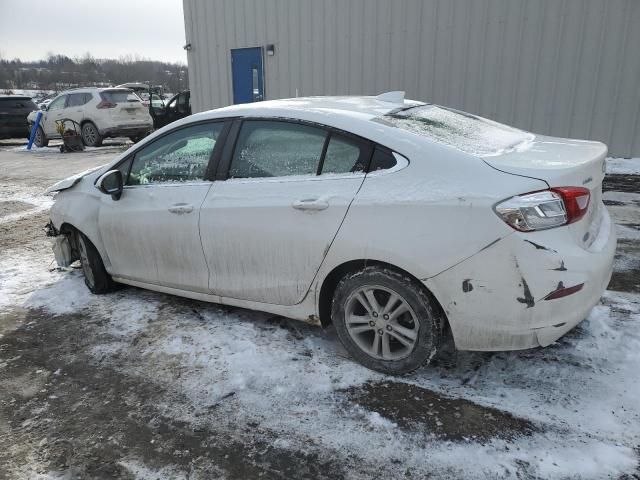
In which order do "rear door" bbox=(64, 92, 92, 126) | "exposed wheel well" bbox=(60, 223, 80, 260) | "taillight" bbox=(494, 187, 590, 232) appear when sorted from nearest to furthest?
"taillight" bbox=(494, 187, 590, 232), "exposed wheel well" bbox=(60, 223, 80, 260), "rear door" bbox=(64, 92, 92, 126)

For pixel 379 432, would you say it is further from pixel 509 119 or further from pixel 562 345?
pixel 509 119

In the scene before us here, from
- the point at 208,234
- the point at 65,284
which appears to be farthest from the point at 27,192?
the point at 208,234

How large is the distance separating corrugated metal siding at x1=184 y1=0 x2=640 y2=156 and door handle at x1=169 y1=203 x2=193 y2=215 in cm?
760

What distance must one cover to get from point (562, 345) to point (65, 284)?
4.03 m

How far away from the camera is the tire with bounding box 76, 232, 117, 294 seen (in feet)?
13.5

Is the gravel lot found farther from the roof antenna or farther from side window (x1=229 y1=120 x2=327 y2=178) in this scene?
the roof antenna

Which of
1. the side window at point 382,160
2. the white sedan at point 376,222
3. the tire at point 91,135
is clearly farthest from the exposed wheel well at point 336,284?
the tire at point 91,135

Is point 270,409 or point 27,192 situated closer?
point 270,409

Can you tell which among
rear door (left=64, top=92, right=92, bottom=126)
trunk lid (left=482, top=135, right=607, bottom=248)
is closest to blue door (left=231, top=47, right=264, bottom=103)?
rear door (left=64, top=92, right=92, bottom=126)

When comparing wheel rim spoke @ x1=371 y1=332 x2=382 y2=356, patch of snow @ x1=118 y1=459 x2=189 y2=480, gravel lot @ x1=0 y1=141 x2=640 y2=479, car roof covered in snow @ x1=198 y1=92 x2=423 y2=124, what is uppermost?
car roof covered in snow @ x1=198 y1=92 x2=423 y2=124

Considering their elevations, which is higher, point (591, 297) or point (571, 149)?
point (571, 149)

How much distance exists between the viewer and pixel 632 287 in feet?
12.8

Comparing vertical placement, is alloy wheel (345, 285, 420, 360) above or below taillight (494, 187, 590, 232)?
below

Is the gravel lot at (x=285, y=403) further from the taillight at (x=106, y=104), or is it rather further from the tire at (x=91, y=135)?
the tire at (x=91, y=135)
